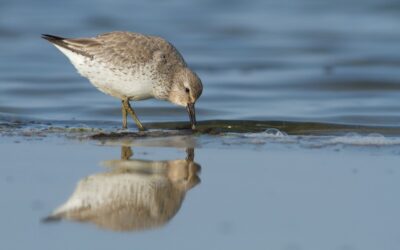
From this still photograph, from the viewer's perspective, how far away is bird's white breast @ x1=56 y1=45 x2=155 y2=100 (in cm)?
955

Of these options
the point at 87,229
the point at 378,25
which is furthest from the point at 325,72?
the point at 87,229

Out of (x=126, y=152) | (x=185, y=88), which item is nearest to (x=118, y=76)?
(x=185, y=88)

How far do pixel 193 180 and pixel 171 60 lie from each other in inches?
94.3

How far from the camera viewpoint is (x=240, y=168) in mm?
8039

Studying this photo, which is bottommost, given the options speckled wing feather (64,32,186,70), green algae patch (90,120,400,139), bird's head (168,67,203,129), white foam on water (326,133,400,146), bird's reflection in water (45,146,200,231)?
bird's reflection in water (45,146,200,231)

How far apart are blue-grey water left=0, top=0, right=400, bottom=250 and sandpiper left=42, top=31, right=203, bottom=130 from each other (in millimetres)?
655

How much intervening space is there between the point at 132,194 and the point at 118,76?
2573mm

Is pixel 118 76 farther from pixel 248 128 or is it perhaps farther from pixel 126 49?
pixel 248 128

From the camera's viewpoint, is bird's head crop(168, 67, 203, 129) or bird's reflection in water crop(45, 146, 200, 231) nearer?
bird's reflection in water crop(45, 146, 200, 231)

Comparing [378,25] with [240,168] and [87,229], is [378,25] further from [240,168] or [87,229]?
[87,229]

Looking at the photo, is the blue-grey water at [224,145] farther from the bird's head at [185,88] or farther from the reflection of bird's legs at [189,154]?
the bird's head at [185,88]

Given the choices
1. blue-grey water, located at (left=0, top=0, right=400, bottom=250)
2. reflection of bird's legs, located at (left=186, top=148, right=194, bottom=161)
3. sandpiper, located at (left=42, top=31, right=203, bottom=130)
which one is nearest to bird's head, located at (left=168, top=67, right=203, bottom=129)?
sandpiper, located at (left=42, top=31, right=203, bottom=130)

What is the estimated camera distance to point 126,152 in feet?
28.6

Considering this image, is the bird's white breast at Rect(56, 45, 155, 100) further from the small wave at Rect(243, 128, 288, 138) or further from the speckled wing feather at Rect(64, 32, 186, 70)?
the small wave at Rect(243, 128, 288, 138)
